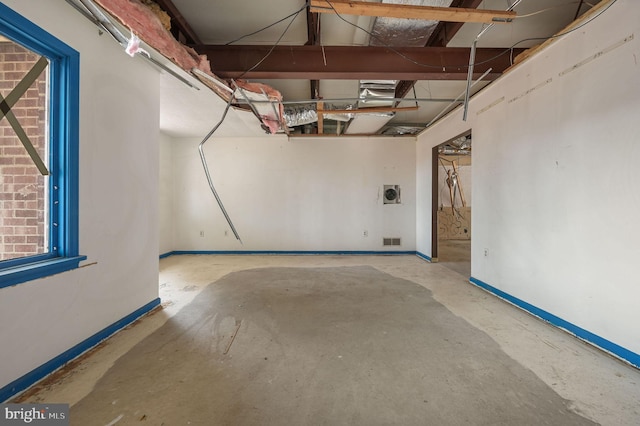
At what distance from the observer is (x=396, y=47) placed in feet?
7.97

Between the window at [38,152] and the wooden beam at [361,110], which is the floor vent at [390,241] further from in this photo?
the window at [38,152]

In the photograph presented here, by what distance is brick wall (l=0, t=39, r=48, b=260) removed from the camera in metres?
1.45

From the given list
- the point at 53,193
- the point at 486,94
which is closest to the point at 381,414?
the point at 53,193

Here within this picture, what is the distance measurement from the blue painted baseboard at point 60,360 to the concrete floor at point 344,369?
2.8 inches

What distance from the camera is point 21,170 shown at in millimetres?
1519

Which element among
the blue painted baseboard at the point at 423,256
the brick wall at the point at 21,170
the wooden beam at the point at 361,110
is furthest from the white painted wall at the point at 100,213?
the blue painted baseboard at the point at 423,256

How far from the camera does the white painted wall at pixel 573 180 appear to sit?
165 centimetres

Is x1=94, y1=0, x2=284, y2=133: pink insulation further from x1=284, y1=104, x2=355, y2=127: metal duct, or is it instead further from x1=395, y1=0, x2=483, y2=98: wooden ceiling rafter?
x1=395, y1=0, x2=483, y2=98: wooden ceiling rafter

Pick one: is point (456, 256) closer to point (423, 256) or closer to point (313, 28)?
point (423, 256)

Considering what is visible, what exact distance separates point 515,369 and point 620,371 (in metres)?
0.65

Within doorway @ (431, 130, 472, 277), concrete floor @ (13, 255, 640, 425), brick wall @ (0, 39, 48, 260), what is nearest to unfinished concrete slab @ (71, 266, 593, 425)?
concrete floor @ (13, 255, 640, 425)

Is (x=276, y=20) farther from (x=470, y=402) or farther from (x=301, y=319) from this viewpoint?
(x=470, y=402)

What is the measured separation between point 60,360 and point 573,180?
390 cm

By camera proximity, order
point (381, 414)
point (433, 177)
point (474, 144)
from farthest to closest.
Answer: point (433, 177), point (474, 144), point (381, 414)
